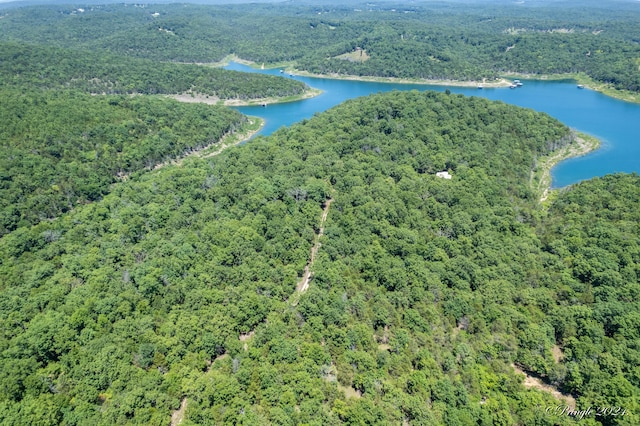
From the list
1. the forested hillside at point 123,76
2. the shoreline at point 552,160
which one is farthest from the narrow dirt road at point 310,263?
the forested hillside at point 123,76

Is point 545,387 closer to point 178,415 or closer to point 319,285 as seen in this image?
point 319,285

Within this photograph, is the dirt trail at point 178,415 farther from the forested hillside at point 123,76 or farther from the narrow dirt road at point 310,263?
the forested hillside at point 123,76

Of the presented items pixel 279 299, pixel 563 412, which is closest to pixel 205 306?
pixel 279 299

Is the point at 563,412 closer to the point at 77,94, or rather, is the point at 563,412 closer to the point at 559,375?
the point at 559,375

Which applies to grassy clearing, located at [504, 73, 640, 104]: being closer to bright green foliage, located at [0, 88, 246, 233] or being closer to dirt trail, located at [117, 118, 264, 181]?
dirt trail, located at [117, 118, 264, 181]

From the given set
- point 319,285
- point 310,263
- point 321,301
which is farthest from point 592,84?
point 321,301

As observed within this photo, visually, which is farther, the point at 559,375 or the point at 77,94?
the point at 77,94
